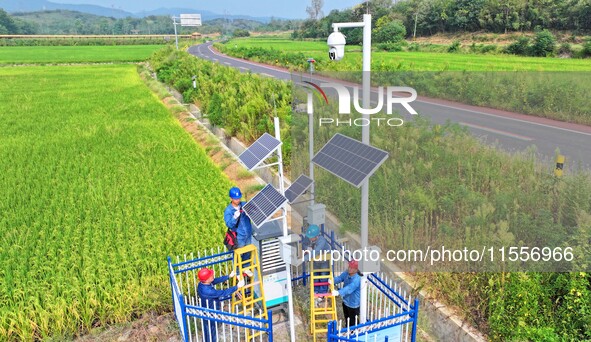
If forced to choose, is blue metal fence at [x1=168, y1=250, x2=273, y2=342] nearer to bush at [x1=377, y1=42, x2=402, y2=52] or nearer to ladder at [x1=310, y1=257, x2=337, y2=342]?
ladder at [x1=310, y1=257, x2=337, y2=342]

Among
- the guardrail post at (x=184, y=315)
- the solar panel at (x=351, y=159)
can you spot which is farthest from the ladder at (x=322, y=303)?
the guardrail post at (x=184, y=315)

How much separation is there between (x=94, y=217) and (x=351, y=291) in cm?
533

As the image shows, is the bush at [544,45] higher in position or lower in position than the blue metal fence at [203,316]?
higher

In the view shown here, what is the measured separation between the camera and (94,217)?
7695 mm

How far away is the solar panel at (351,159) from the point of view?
385 centimetres

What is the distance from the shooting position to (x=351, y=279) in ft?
15.2

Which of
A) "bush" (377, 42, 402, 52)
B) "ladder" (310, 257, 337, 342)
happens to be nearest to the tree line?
"bush" (377, 42, 402, 52)

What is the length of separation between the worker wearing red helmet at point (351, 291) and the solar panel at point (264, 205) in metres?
1.02

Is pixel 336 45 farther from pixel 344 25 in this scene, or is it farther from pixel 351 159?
pixel 351 159

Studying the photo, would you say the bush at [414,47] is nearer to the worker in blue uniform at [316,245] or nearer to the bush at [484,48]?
the bush at [484,48]

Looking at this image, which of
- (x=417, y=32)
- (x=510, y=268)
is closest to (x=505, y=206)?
(x=510, y=268)

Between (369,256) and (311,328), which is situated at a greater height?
(369,256)

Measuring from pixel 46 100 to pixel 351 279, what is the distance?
21920 millimetres

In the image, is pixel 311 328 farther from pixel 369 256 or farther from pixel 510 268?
pixel 510 268
